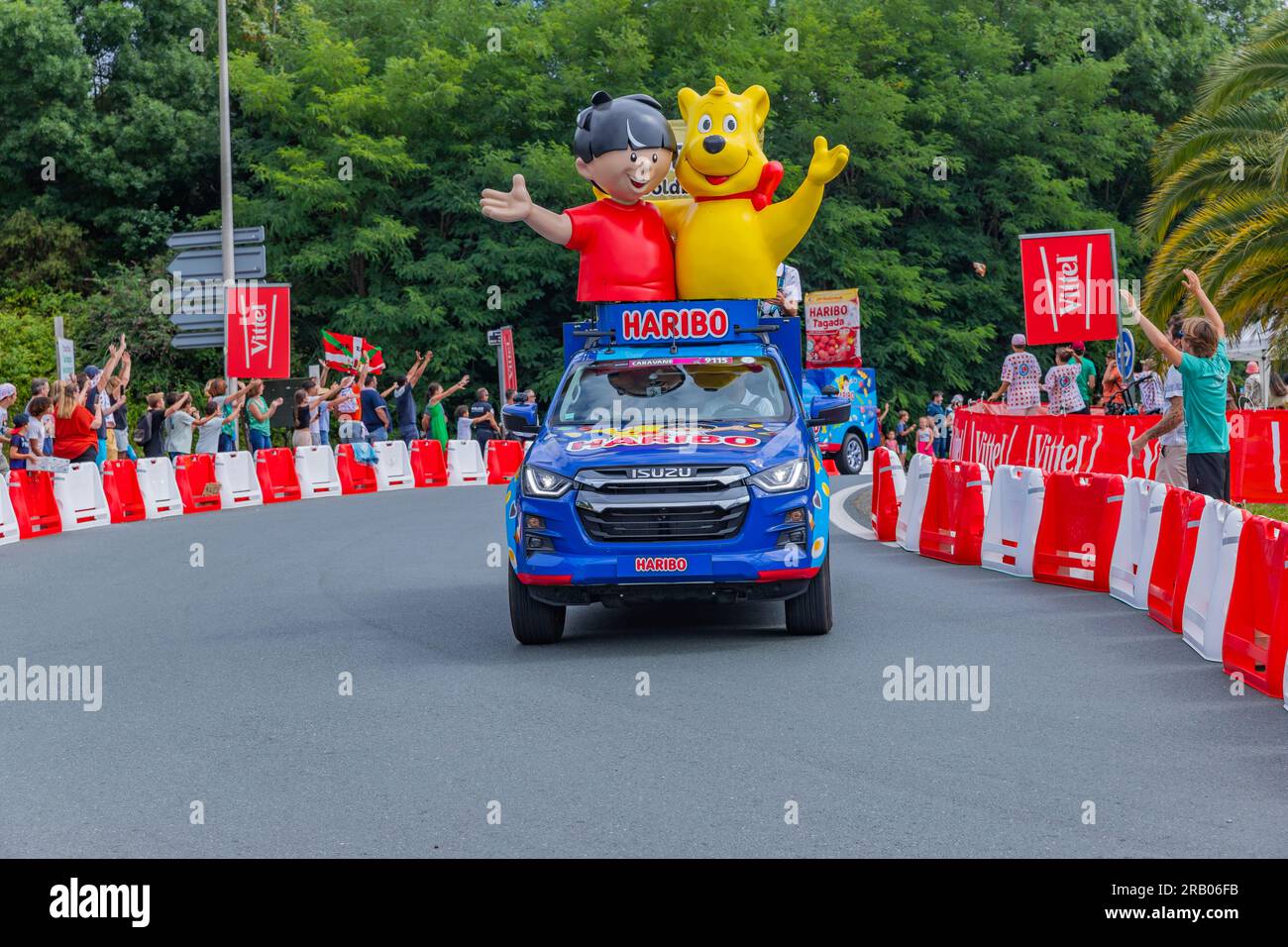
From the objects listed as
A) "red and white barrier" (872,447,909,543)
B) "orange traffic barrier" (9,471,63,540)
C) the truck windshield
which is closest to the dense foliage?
"orange traffic barrier" (9,471,63,540)

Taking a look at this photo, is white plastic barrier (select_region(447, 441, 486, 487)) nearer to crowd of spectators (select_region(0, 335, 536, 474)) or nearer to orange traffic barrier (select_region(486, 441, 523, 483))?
orange traffic barrier (select_region(486, 441, 523, 483))

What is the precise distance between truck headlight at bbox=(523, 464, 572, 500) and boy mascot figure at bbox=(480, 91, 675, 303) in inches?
166

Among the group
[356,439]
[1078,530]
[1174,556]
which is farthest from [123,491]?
[1174,556]

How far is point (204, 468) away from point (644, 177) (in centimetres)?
1309

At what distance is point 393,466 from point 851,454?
33.8 ft

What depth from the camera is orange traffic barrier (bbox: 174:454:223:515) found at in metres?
25.3

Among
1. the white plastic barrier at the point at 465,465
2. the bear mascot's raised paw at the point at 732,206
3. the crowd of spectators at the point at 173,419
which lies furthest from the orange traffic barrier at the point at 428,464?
the bear mascot's raised paw at the point at 732,206

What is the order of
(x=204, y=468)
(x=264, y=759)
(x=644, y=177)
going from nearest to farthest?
1. (x=264, y=759)
2. (x=644, y=177)
3. (x=204, y=468)

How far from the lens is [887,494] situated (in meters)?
18.3

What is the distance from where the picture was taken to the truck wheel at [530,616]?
1083cm

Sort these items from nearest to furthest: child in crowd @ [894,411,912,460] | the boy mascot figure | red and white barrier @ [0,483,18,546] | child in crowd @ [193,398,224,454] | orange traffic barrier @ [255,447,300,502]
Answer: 1. the boy mascot figure
2. red and white barrier @ [0,483,18,546]
3. child in crowd @ [193,398,224,454]
4. orange traffic barrier @ [255,447,300,502]
5. child in crowd @ [894,411,912,460]

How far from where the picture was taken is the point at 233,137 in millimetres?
49281
